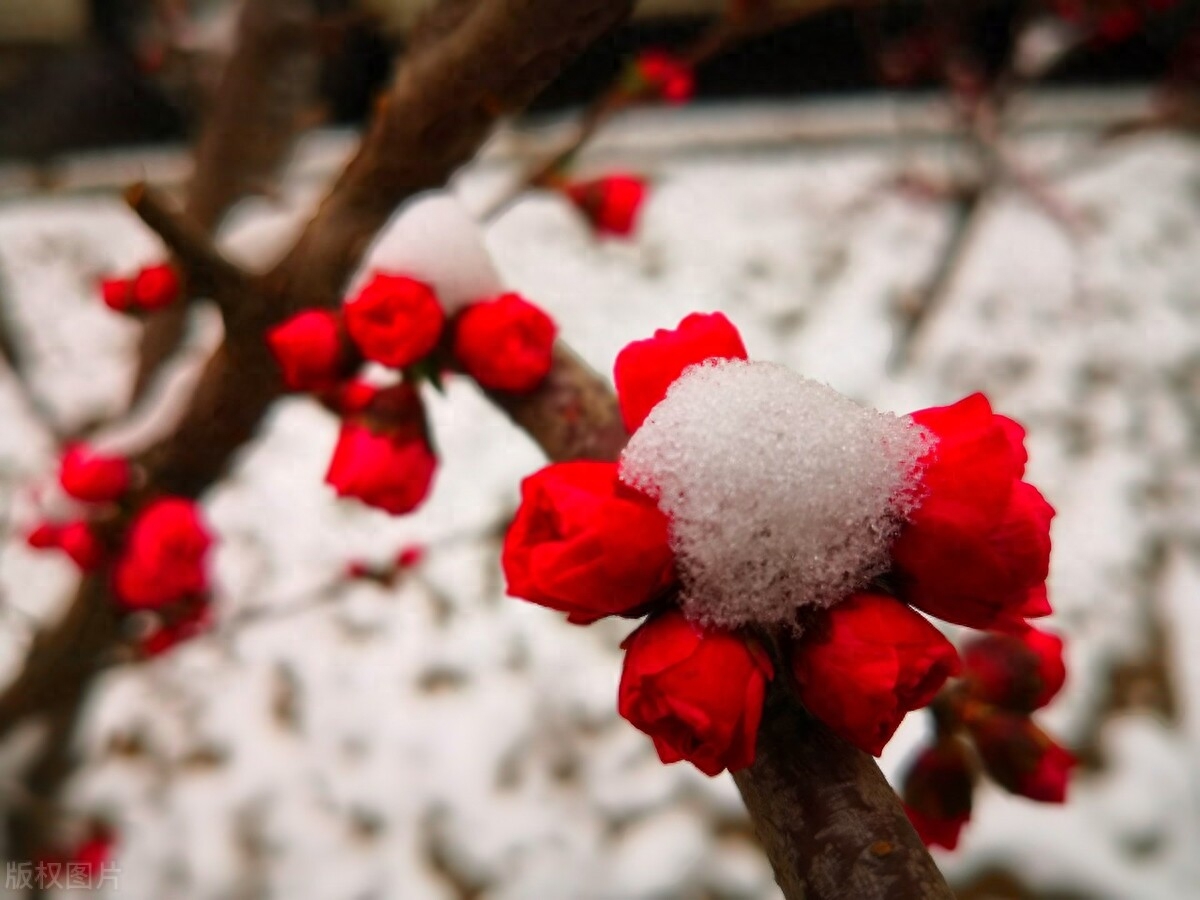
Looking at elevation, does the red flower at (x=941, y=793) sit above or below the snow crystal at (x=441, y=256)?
below

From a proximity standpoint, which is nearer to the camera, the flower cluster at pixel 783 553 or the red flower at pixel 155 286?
the flower cluster at pixel 783 553

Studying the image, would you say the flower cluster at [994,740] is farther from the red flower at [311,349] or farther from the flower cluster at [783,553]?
the red flower at [311,349]

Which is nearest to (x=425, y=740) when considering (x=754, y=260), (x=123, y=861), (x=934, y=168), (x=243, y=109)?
(x=123, y=861)

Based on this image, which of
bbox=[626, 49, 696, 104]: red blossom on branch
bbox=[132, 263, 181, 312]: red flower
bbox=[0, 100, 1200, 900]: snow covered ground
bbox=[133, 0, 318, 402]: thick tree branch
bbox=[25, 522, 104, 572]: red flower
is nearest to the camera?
bbox=[132, 263, 181, 312]: red flower

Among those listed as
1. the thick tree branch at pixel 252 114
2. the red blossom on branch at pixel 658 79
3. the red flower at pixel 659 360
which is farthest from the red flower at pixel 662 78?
the red flower at pixel 659 360

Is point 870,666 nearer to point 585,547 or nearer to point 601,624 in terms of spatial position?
point 585,547

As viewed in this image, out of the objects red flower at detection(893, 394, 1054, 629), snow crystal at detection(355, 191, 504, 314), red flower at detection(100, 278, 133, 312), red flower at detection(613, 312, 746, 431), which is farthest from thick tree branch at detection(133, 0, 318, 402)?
red flower at detection(893, 394, 1054, 629)

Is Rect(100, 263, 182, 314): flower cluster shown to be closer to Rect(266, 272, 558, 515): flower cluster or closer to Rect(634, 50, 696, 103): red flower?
Rect(266, 272, 558, 515): flower cluster
